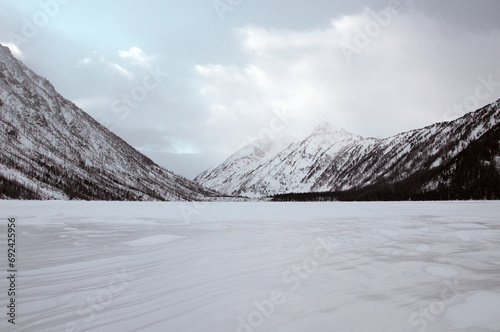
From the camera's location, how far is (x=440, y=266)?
912cm

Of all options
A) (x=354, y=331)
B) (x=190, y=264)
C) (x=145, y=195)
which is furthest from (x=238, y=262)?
(x=145, y=195)

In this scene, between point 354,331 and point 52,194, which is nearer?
point 354,331

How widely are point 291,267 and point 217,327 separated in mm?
4548

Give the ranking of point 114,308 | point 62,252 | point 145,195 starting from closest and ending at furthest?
point 114,308, point 62,252, point 145,195

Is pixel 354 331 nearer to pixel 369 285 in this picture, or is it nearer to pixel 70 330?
pixel 369 285

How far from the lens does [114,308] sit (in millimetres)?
5586

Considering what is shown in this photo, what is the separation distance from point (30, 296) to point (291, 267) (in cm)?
665

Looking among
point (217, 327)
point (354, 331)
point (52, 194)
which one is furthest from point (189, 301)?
point (52, 194)

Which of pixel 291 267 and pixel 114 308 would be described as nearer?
pixel 114 308

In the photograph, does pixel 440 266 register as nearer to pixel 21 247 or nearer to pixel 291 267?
pixel 291 267

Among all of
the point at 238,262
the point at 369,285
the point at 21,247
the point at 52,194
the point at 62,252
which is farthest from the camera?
the point at 52,194

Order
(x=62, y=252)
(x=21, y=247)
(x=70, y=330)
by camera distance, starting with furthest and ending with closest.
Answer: (x=21, y=247)
(x=62, y=252)
(x=70, y=330)

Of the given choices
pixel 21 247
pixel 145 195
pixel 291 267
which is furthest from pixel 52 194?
pixel 291 267

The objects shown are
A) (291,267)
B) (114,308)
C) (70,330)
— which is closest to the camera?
(70,330)
